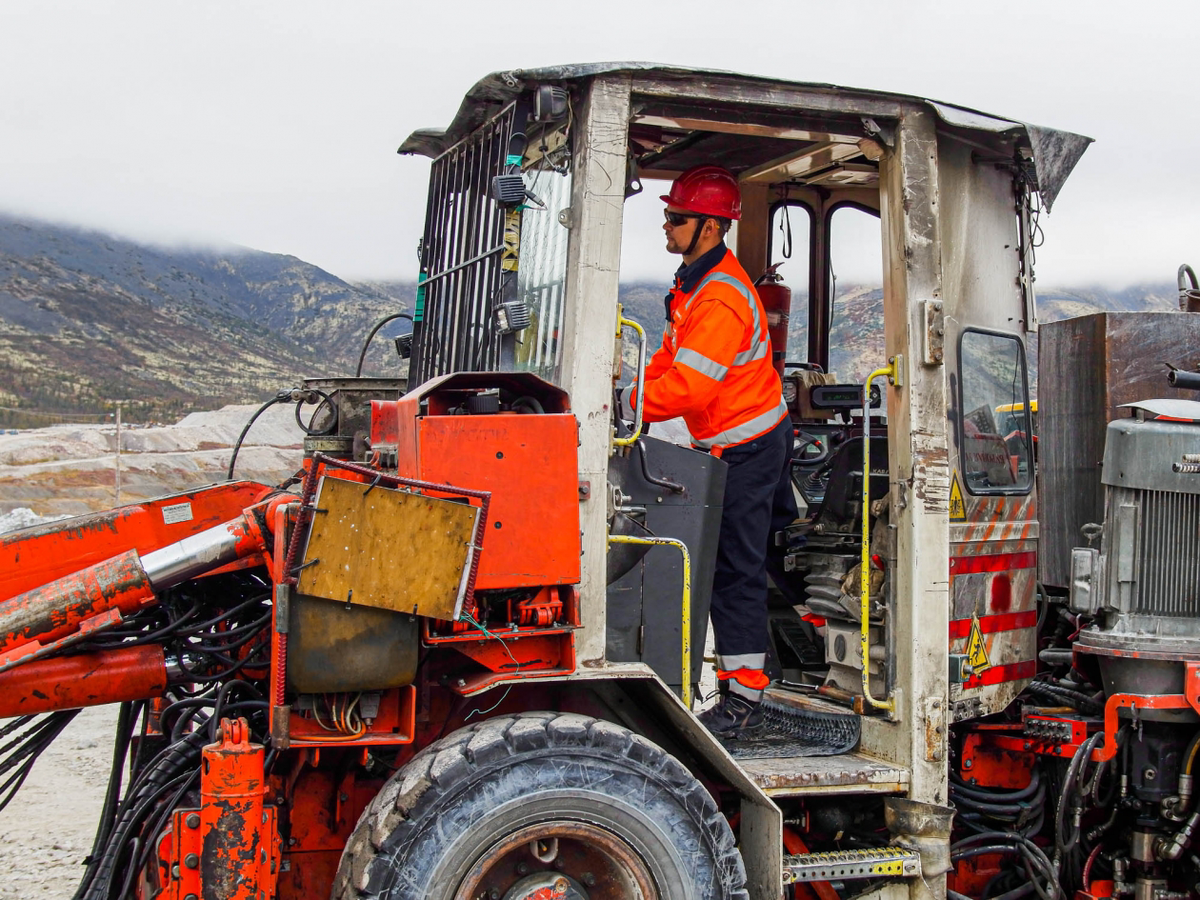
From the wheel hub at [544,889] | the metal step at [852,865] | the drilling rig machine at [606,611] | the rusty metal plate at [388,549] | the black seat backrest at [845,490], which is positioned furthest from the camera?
the black seat backrest at [845,490]

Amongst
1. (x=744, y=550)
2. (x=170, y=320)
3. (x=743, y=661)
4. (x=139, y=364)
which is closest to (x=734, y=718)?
(x=743, y=661)

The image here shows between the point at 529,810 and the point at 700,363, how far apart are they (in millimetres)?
1654

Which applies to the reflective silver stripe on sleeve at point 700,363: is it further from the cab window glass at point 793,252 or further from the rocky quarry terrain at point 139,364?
the cab window glass at point 793,252

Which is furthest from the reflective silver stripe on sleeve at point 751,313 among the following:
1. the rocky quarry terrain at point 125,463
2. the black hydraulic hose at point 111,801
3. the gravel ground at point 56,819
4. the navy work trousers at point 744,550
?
the rocky quarry terrain at point 125,463

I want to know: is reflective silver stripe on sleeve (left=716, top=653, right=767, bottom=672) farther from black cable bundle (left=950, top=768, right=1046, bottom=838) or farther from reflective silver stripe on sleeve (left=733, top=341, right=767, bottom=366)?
reflective silver stripe on sleeve (left=733, top=341, right=767, bottom=366)

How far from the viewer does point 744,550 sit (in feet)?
13.6

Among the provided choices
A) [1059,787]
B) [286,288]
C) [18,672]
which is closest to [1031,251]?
[1059,787]

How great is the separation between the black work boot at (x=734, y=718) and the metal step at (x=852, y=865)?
0.54m

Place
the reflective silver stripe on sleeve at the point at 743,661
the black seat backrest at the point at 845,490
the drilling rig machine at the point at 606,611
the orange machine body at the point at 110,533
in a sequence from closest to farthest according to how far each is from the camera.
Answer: the drilling rig machine at the point at 606,611 → the orange machine body at the point at 110,533 → the reflective silver stripe on sleeve at the point at 743,661 → the black seat backrest at the point at 845,490

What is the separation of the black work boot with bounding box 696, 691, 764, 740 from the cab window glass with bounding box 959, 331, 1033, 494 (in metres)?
1.13

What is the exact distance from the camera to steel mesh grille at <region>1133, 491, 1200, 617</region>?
4035 millimetres

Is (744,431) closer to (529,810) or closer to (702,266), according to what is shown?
(702,266)

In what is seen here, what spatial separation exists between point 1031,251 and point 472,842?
301 cm

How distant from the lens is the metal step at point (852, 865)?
350 centimetres
